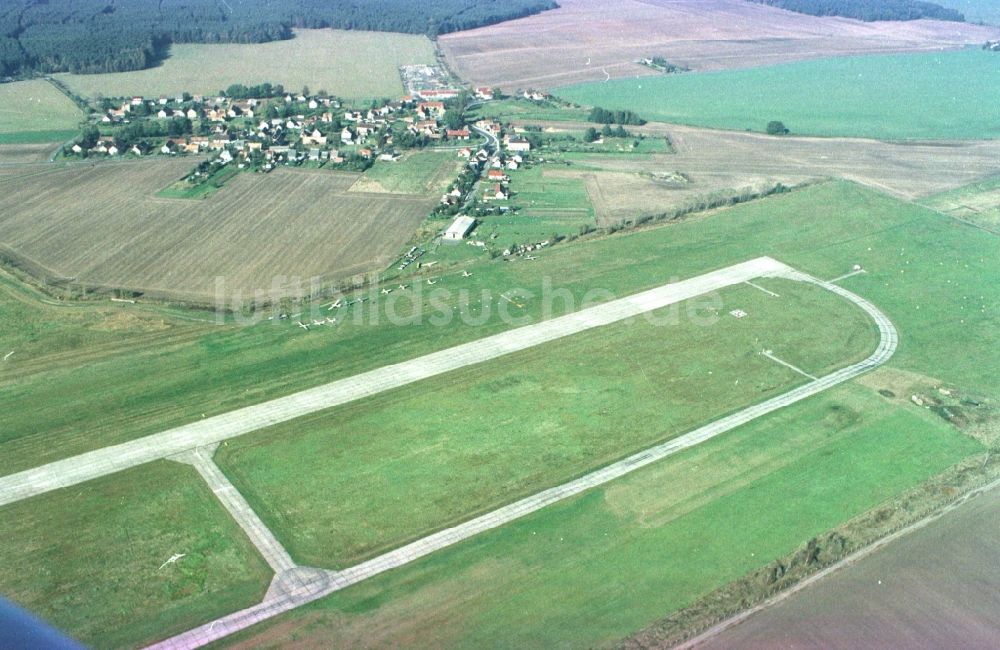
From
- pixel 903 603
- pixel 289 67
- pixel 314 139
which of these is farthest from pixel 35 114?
pixel 903 603

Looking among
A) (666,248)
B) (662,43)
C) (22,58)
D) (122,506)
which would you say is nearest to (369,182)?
(666,248)

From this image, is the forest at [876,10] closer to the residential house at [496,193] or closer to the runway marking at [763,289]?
the residential house at [496,193]

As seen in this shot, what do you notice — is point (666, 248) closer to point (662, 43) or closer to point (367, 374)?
point (367, 374)

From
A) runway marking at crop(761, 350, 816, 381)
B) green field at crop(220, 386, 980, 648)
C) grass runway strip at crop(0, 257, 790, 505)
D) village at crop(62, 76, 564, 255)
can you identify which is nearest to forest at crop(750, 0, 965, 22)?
village at crop(62, 76, 564, 255)

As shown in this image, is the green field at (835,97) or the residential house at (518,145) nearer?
the residential house at (518,145)

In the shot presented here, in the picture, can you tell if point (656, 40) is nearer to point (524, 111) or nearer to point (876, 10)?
point (524, 111)

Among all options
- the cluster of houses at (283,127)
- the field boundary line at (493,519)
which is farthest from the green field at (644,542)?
the cluster of houses at (283,127)

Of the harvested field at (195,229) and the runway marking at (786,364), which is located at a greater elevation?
the harvested field at (195,229)
